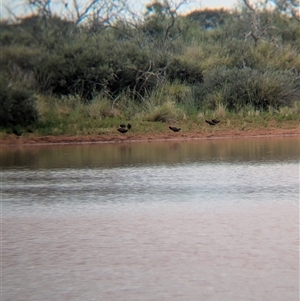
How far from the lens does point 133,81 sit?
2530 cm

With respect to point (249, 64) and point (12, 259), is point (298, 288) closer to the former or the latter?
point (12, 259)

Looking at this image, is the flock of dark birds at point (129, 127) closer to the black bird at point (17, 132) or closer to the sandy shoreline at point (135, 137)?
the sandy shoreline at point (135, 137)

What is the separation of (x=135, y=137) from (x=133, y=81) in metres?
5.25

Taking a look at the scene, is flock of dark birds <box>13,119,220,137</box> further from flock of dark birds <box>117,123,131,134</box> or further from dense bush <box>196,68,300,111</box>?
dense bush <box>196,68,300,111</box>

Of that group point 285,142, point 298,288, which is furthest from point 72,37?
point 298,288

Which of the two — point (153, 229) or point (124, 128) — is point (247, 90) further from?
point (153, 229)

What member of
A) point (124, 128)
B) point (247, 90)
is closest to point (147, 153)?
point (124, 128)

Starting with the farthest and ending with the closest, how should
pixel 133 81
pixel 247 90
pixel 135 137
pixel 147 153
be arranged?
pixel 133 81
pixel 247 90
pixel 135 137
pixel 147 153


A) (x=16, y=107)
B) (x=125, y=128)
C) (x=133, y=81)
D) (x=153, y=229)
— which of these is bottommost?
(x=153, y=229)

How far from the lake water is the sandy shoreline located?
14.6 feet

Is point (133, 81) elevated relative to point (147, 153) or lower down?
elevated

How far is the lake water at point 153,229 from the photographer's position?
20.3ft

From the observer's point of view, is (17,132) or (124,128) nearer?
(17,132)

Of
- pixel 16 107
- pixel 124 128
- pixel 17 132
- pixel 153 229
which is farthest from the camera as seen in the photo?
pixel 16 107
